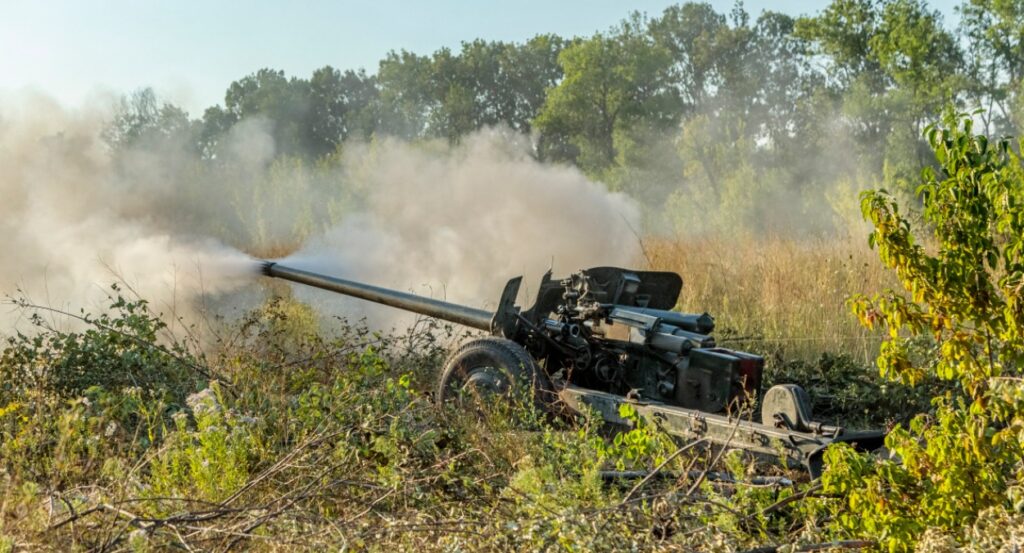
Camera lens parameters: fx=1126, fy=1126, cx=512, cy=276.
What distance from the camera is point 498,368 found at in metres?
7.74

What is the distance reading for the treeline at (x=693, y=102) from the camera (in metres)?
31.5

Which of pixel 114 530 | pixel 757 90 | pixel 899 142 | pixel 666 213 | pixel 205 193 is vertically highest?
pixel 757 90

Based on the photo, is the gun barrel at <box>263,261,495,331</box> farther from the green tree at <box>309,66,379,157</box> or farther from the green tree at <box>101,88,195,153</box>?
the green tree at <box>309,66,379,157</box>

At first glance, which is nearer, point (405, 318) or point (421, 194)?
point (405, 318)

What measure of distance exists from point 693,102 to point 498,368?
40.2m

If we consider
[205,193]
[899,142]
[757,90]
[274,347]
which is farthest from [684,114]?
[274,347]

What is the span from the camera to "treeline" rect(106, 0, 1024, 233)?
3148 centimetres

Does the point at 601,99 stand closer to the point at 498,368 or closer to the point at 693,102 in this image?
the point at 693,102

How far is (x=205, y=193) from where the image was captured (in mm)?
28391

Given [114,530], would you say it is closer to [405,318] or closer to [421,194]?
[405,318]

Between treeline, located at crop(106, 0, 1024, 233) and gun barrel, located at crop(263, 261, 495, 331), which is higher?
treeline, located at crop(106, 0, 1024, 233)

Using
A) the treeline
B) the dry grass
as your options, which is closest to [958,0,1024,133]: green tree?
the treeline

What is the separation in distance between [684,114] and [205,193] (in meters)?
22.2

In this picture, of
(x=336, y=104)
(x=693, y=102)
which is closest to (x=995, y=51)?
(x=693, y=102)
